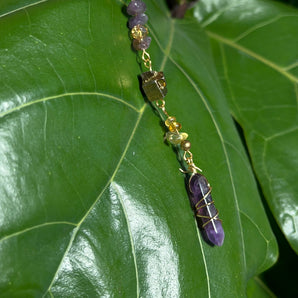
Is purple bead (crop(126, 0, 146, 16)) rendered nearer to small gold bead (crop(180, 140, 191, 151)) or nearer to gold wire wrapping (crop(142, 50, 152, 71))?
gold wire wrapping (crop(142, 50, 152, 71))

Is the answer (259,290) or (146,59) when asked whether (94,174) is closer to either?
(146,59)

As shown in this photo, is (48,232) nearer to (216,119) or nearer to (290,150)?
(216,119)

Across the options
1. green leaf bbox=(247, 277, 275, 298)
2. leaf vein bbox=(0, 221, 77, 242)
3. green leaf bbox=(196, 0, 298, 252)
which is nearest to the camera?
leaf vein bbox=(0, 221, 77, 242)

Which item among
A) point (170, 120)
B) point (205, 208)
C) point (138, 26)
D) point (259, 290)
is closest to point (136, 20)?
point (138, 26)

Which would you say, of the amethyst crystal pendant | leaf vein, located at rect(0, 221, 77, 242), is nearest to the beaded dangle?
the amethyst crystal pendant

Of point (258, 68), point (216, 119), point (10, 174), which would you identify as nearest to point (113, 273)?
point (10, 174)
